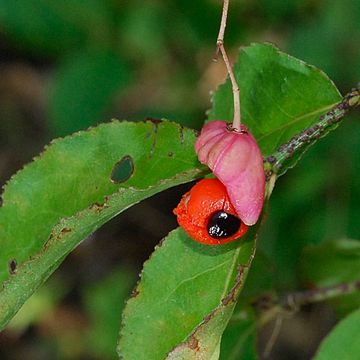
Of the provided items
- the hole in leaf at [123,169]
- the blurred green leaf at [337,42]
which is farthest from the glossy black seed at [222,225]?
the blurred green leaf at [337,42]

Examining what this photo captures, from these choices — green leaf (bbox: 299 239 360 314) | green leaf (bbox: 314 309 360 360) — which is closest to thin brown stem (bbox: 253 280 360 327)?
green leaf (bbox: 299 239 360 314)

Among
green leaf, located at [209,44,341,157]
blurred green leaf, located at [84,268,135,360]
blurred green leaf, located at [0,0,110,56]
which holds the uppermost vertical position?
blurred green leaf, located at [0,0,110,56]

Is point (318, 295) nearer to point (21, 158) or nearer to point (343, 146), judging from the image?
point (343, 146)

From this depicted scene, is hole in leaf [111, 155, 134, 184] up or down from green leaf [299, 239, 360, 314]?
down

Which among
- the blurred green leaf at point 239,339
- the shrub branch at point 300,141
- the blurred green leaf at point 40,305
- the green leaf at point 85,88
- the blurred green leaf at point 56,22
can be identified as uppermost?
the blurred green leaf at point 56,22

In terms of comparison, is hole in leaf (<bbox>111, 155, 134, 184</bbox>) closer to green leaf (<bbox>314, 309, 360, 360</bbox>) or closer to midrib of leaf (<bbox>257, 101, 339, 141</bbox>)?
midrib of leaf (<bbox>257, 101, 339, 141</bbox>)

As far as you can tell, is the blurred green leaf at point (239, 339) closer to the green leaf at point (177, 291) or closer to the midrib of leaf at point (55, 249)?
the green leaf at point (177, 291)

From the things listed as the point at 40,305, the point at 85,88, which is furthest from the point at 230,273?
the point at 40,305

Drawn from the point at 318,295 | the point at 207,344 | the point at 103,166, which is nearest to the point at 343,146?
the point at 318,295
